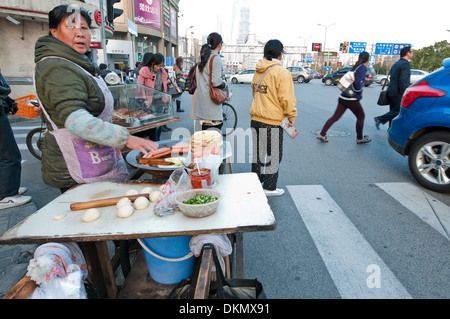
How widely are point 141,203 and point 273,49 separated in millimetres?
2787

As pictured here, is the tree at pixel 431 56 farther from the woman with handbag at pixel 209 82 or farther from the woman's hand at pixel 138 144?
the woman's hand at pixel 138 144

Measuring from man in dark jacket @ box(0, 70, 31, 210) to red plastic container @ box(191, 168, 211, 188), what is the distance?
3.36 m

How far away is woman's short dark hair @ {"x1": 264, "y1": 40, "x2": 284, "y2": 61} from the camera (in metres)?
3.66

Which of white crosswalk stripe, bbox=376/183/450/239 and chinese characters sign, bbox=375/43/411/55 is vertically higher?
chinese characters sign, bbox=375/43/411/55

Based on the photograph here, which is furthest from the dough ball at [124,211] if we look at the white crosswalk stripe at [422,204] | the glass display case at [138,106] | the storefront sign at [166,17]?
the storefront sign at [166,17]

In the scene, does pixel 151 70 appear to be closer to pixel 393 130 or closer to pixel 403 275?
pixel 393 130

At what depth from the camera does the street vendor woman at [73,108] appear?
5.88ft

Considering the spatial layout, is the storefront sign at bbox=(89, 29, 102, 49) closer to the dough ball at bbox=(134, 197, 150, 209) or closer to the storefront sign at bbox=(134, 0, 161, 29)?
the dough ball at bbox=(134, 197, 150, 209)

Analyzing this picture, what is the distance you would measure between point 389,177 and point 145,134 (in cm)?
451

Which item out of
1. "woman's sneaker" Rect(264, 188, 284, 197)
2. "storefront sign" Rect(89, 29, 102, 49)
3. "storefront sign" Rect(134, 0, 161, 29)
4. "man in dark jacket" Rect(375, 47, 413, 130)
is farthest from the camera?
"storefront sign" Rect(134, 0, 161, 29)

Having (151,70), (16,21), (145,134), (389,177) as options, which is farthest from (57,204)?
(16,21)

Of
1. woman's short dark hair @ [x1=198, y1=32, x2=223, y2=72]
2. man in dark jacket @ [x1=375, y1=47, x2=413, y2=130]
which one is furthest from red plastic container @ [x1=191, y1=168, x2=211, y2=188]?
man in dark jacket @ [x1=375, y1=47, x2=413, y2=130]

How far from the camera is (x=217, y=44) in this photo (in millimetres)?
4406

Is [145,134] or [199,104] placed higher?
[199,104]
